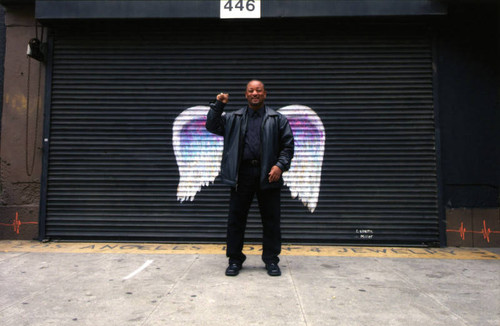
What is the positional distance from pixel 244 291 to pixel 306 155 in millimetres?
2544

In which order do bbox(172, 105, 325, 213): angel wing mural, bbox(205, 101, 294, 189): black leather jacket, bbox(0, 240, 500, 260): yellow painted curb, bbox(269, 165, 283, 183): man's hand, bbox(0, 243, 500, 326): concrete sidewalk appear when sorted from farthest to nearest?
bbox(172, 105, 325, 213): angel wing mural → bbox(0, 240, 500, 260): yellow painted curb → bbox(205, 101, 294, 189): black leather jacket → bbox(269, 165, 283, 183): man's hand → bbox(0, 243, 500, 326): concrete sidewalk

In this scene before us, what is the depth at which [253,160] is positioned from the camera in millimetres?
3322

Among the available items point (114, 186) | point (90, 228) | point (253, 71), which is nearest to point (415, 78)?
point (253, 71)

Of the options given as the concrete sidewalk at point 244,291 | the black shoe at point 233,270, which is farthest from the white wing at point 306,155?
the black shoe at point 233,270

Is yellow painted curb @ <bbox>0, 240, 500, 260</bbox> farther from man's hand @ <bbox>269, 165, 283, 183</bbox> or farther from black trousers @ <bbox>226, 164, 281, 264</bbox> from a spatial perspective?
man's hand @ <bbox>269, 165, 283, 183</bbox>

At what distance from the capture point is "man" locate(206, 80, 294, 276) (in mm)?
3285

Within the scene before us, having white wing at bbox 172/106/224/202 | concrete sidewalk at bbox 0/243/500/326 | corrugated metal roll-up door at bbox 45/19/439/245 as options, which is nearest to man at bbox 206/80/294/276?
concrete sidewalk at bbox 0/243/500/326

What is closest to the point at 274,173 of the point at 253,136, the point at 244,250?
the point at 253,136

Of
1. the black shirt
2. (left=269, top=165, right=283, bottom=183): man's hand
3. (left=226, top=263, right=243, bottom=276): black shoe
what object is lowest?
(left=226, top=263, right=243, bottom=276): black shoe

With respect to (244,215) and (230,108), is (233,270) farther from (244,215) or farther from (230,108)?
(230,108)

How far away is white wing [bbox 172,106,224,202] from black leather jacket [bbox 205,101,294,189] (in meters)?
1.55

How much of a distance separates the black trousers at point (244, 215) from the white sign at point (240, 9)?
2595mm

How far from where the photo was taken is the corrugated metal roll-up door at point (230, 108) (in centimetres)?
480

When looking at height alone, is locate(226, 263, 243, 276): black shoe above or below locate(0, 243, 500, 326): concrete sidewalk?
above
